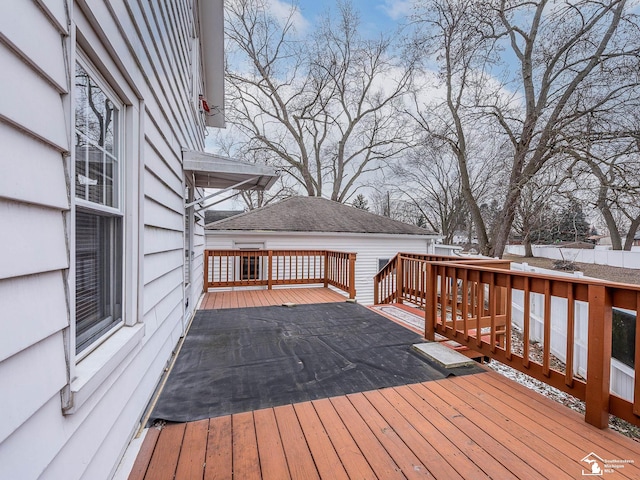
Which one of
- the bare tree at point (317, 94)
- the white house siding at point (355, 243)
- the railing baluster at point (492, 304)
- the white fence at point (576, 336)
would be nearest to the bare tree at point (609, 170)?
the white fence at point (576, 336)

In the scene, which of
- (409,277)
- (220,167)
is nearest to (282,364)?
(220,167)

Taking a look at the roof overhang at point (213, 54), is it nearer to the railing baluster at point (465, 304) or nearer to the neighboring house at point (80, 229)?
the neighboring house at point (80, 229)

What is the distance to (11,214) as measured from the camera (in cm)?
87

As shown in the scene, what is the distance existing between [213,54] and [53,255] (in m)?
7.19

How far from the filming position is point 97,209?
1546 mm

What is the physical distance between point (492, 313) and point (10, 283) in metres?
3.52

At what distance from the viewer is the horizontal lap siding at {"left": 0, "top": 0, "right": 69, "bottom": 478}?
0.84 metres

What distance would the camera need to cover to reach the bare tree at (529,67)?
27.9ft

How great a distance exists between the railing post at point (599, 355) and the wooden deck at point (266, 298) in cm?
430

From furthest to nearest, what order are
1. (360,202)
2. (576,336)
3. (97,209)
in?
(360,202)
(576,336)
(97,209)

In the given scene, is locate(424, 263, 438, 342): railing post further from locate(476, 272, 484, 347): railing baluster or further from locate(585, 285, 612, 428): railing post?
locate(585, 285, 612, 428): railing post

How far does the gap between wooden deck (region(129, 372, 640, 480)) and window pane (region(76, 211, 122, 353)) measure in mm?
802

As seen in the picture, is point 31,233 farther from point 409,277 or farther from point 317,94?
point 317,94

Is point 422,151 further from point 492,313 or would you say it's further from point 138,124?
point 138,124
